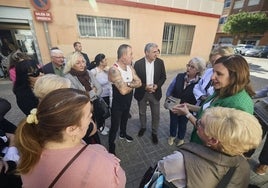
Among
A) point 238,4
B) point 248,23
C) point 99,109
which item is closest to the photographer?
point 99,109

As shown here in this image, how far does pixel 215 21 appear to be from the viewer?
32.9 ft

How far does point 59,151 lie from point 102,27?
7.43 metres

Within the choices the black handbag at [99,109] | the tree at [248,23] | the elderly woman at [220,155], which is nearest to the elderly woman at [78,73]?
the black handbag at [99,109]

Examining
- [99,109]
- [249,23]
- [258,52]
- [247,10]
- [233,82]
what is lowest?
[258,52]

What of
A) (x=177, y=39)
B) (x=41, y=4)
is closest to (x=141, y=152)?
(x=41, y=4)

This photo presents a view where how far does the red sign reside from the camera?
233 inches

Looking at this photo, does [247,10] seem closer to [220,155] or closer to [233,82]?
[233,82]

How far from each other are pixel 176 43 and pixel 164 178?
9.67 m

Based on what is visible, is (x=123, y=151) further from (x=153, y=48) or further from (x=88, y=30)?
(x=88, y=30)

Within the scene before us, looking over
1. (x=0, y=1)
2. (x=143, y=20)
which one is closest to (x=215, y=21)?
(x=143, y=20)

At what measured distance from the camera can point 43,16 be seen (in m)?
6.02

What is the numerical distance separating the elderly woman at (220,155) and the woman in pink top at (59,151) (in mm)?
505

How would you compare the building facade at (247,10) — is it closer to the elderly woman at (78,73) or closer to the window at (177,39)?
the window at (177,39)

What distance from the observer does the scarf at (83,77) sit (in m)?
2.32
